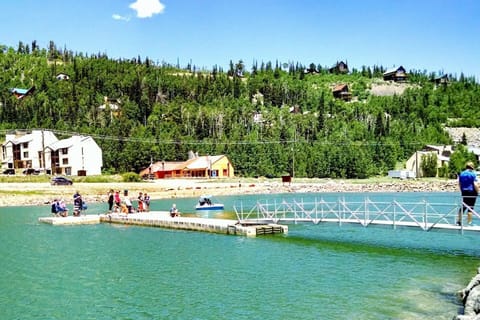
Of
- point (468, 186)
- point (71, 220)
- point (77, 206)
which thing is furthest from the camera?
point (77, 206)

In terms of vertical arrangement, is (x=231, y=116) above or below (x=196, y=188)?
above

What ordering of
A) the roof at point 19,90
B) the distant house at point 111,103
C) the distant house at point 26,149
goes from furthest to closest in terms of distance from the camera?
1. the roof at point 19,90
2. the distant house at point 111,103
3. the distant house at point 26,149

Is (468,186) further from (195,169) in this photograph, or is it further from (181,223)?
(195,169)

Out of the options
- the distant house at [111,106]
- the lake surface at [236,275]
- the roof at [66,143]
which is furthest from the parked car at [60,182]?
the distant house at [111,106]

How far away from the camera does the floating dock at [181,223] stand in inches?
1199

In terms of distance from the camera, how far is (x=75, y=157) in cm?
9731

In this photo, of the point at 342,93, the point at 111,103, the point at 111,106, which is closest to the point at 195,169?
the point at 111,106

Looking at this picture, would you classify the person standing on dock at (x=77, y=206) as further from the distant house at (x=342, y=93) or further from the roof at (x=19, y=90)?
the distant house at (x=342, y=93)

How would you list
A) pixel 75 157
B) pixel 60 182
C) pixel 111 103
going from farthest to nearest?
1. pixel 111 103
2. pixel 75 157
3. pixel 60 182

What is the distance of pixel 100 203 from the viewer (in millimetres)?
60531

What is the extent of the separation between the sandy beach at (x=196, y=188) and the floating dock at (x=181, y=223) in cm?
2456

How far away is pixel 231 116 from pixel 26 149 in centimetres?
5237

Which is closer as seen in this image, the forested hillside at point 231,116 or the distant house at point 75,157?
the distant house at point 75,157

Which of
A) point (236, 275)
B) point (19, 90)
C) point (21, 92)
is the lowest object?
point (236, 275)
